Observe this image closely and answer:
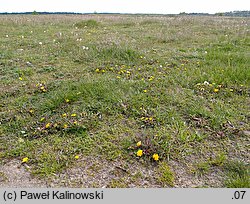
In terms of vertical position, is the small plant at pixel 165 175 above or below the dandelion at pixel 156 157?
below

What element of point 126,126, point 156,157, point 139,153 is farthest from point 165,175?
point 126,126

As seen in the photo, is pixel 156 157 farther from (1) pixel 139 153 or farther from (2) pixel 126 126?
(2) pixel 126 126

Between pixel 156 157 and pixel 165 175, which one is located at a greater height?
pixel 156 157

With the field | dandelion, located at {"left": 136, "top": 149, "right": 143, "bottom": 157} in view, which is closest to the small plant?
the field

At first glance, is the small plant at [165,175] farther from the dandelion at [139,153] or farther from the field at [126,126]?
the dandelion at [139,153]

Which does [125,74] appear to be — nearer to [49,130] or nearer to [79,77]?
[79,77]

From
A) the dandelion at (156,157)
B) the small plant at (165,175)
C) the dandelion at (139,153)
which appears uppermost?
the dandelion at (139,153)

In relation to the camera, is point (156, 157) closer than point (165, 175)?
No

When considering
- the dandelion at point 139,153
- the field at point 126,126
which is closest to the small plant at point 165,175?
the field at point 126,126

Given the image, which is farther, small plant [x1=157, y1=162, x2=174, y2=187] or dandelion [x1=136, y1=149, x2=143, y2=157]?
dandelion [x1=136, y1=149, x2=143, y2=157]

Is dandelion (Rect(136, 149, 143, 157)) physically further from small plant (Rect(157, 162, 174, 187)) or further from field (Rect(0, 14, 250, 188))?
small plant (Rect(157, 162, 174, 187))

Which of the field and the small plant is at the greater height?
the field

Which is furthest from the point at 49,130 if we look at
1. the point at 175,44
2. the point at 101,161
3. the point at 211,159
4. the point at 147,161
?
the point at 175,44

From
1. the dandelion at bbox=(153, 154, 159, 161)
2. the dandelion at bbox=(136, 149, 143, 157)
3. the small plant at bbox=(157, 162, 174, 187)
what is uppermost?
the dandelion at bbox=(136, 149, 143, 157)
